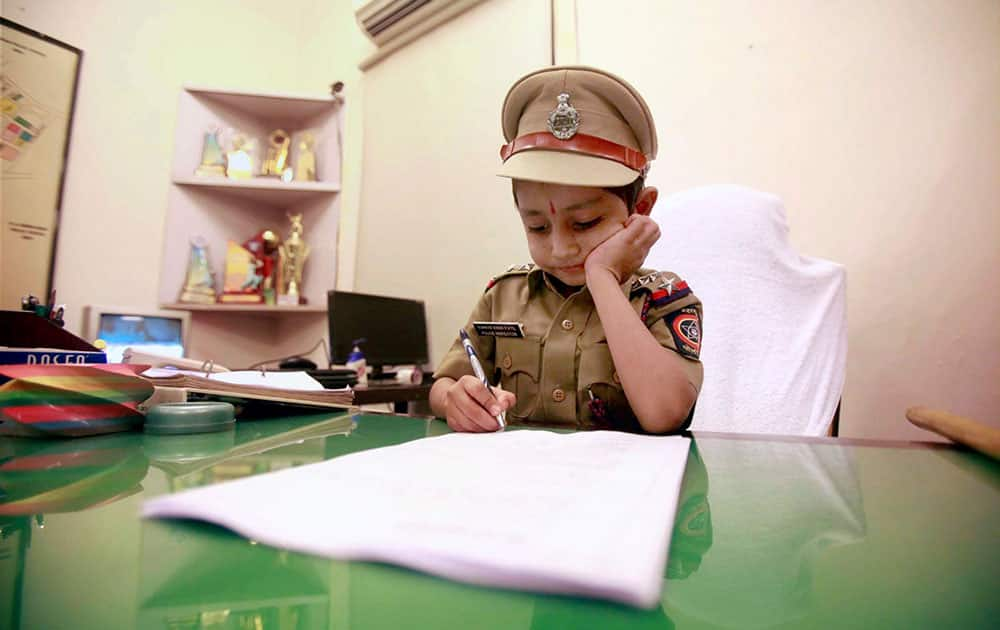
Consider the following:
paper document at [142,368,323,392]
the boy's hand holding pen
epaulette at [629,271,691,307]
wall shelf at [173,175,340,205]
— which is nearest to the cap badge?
epaulette at [629,271,691,307]

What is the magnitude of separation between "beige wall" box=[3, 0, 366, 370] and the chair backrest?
5.47 ft

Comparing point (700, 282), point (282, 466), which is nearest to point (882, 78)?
point (700, 282)

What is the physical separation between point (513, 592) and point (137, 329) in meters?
2.02

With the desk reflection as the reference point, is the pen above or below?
above

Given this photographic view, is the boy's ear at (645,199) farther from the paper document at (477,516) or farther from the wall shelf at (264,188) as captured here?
the wall shelf at (264,188)

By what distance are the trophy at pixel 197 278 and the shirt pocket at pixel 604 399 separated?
1.80 m

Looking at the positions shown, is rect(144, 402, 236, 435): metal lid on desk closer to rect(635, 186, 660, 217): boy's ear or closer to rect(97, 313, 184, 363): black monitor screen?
rect(635, 186, 660, 217): boy's ear

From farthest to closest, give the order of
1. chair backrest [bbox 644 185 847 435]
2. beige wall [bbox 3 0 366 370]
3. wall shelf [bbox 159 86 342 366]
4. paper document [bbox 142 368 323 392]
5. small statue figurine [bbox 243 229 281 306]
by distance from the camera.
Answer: small statue figurine [bbox 243 229 281 306], wall shelf [bbox 159 86 342 366], beige wall [bbox 3 0 366 370], chair backrest [bbox 644 185 847 435], paper document [bbox 142 368 323 392]

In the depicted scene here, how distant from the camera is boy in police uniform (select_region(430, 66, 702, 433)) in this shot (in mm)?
683

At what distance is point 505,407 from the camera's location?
57cm

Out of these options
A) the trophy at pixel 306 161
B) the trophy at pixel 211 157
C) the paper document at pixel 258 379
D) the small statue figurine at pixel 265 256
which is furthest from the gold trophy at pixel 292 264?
the paper document at pixel 258 379

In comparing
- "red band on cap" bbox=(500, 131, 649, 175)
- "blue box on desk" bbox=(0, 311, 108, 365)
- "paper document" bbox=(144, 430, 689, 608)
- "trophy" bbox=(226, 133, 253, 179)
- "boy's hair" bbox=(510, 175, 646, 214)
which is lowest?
"paper document" bbox=(144, 430, 689, 608)

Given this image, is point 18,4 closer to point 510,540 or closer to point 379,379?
point 379,379

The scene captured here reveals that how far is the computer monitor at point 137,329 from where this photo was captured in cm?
167
